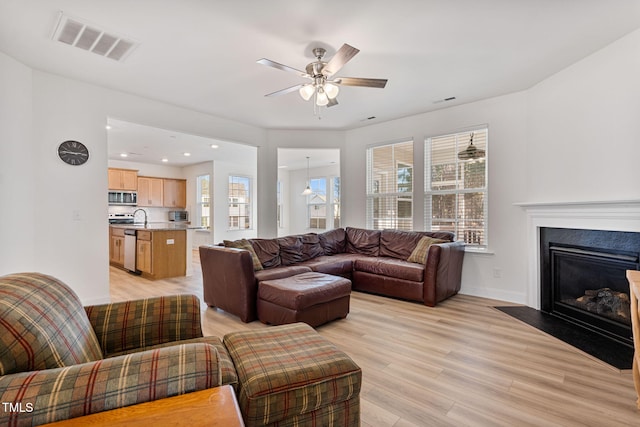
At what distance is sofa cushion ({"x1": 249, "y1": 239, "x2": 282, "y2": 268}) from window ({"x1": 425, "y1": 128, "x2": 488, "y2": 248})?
7.82 feet

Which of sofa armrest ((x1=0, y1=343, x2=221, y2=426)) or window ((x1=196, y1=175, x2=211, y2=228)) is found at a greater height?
window ((x1=196, y1=175, x2=211, y2=228))

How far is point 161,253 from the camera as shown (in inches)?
211

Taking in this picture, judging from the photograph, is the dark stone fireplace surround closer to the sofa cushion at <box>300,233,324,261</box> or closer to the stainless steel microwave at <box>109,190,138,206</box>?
the sofa cushion at <box>300,233,324,261</box>

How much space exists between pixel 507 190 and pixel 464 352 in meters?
2.44

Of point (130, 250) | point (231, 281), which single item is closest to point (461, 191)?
point (231, 281)

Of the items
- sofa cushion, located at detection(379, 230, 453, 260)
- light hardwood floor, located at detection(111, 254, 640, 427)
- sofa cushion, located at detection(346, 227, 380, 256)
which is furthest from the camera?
sofa cushion, located at detection(346, 227, 380, 256)

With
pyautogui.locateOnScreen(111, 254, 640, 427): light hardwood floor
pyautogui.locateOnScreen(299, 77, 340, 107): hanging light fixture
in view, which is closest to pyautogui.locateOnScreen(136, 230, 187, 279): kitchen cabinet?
pyautogui.locateOnScreen(111, 254, 640, 427): light hardwood floor

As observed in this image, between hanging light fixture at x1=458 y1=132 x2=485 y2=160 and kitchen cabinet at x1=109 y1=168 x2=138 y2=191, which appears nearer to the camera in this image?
hanging light fixture at x1=458 y1=132 x2=485 y2=160

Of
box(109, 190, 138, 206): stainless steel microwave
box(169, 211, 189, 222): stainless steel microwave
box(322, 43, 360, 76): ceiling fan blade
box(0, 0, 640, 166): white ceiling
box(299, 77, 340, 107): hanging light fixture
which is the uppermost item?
box(0, 0, 640, 166): white ceiling

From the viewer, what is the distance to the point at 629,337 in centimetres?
257

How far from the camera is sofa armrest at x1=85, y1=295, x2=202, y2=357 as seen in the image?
1.54 metres

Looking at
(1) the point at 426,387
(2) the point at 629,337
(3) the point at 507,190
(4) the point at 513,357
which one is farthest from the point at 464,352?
(3) the point at 507,190

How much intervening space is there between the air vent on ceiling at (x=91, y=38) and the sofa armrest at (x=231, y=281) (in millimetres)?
2141

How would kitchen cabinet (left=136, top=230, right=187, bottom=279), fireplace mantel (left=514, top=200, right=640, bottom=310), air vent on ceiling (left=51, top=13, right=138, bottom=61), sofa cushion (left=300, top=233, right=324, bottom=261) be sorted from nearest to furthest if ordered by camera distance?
air vent on ceiling (left=51, top=13, right=138, bottom=61)
fireplace mantel (left=514, top=200, right=640, bottom=310)
sofa cushion (left=300, top=233, right=324, bottom=261)
kitchen cabinet (left=136, top=230, right=187, bottom=279)
